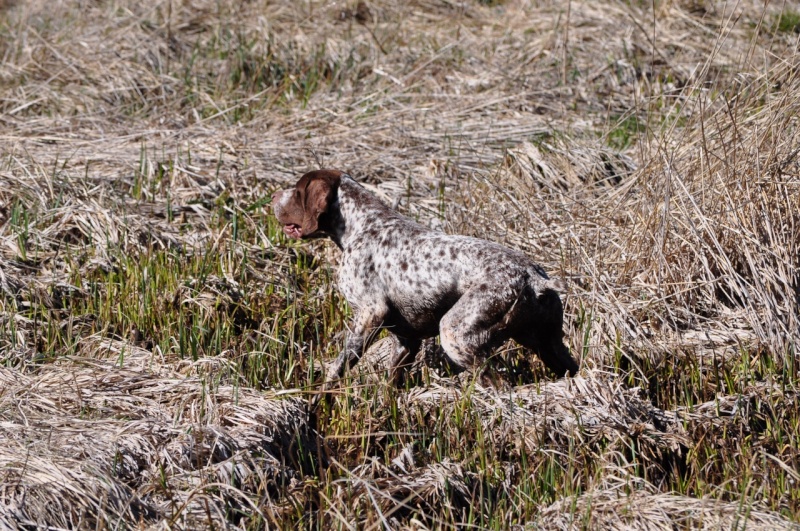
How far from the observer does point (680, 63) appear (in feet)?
27.8

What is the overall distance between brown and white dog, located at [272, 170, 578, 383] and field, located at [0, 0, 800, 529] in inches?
6.9

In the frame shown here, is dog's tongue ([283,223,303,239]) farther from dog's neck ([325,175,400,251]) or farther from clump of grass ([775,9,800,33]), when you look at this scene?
clump of grass ([775,9,800,33])

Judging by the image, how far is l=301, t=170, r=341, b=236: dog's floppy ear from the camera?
4684 millimetres

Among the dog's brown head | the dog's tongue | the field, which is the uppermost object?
the dog's brown head

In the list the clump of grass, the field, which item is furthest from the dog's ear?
the clump of grass

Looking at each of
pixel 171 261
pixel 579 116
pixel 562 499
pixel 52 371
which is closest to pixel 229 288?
pixel 171 261

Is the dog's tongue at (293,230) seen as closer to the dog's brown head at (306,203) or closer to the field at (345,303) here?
the dog's brown head at (306,203)

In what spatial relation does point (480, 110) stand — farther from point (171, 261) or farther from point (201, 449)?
point (201, 449)

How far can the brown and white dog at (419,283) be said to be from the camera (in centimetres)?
409

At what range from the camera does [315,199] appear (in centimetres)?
470

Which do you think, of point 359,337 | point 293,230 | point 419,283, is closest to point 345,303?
point 293,230

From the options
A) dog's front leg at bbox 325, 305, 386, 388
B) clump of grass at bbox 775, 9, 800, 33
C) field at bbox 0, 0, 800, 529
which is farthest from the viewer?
clump of grass at bbox 775, 9, 800, 33

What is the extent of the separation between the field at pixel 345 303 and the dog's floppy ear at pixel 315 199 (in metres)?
0.56

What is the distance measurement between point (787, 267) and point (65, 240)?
386cm
